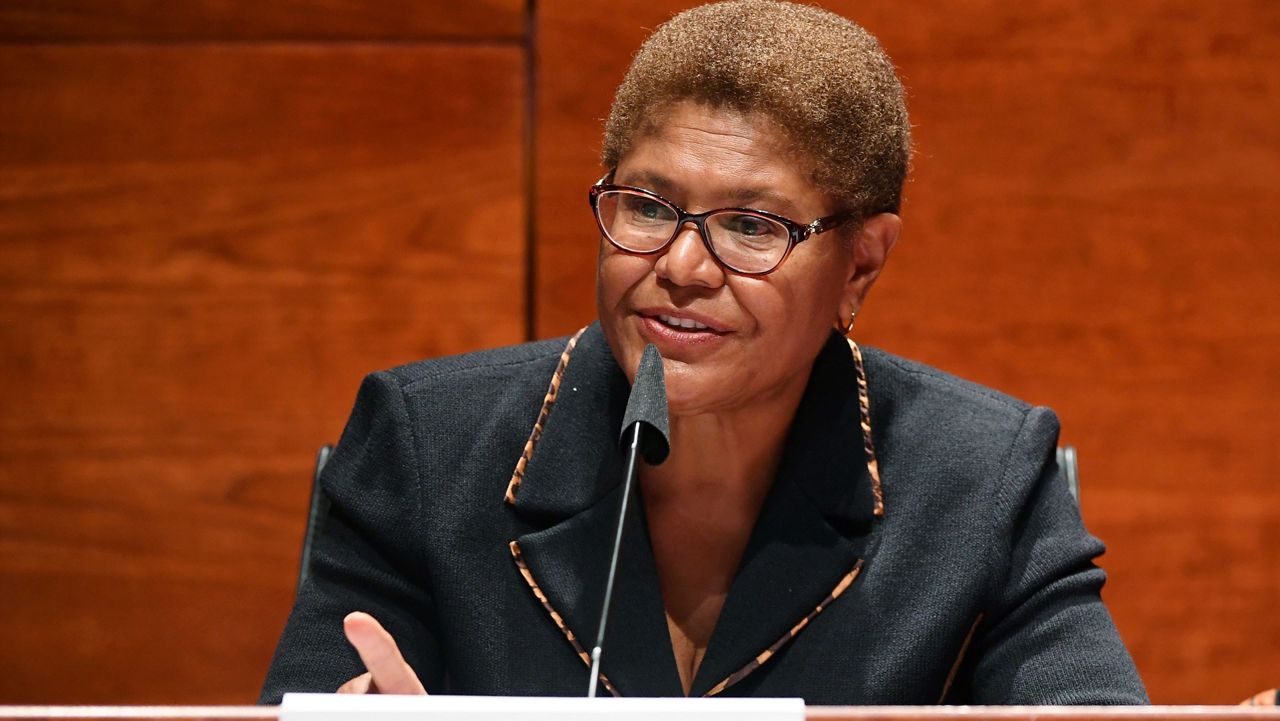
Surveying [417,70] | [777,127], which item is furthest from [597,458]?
[417,70]

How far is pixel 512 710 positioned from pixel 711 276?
542mm

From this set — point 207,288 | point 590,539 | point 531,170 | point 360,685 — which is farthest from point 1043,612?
point 207,288

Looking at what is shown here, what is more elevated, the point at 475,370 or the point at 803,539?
the point at 475,370

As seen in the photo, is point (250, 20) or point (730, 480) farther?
point (250, 20)

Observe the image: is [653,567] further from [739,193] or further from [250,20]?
[250,20]

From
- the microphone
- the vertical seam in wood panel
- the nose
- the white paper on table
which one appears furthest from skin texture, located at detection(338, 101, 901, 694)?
the vertical seam in wood panel

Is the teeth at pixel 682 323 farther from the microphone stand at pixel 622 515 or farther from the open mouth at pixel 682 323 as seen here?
the microphone stand at pixel 622 515

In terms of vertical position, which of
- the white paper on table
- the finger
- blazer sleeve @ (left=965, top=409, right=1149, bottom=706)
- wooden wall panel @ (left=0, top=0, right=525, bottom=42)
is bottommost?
blazer sleeve @ (left=965, top=409, right=1149, bottom=706)

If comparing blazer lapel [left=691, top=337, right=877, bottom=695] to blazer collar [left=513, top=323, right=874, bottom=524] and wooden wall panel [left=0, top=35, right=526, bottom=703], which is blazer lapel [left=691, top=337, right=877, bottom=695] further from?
wooden wall panel [left=0, top=35, right=526, bottom=703]

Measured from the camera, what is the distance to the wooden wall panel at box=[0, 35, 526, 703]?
2064 mm

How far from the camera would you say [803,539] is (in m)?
1.37

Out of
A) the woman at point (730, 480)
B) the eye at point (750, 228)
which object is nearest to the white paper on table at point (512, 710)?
the woman at point (730, 480)

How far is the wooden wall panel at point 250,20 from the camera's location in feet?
6.73

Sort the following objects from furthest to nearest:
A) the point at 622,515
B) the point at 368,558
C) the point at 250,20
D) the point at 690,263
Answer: the point at 250,20, the point at 368,558, the point at 690,263, the point at 622,515
